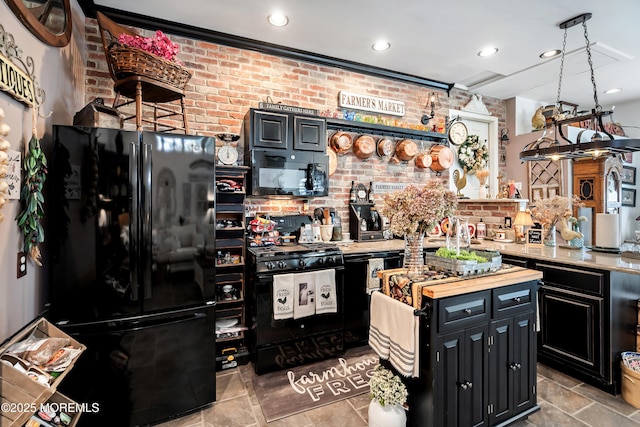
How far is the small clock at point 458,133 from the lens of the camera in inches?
176

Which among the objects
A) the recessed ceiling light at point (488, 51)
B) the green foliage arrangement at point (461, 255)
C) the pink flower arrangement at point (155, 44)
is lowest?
the green foliage arrangement at point (461, 255)

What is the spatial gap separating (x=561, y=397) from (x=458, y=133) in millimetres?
3434

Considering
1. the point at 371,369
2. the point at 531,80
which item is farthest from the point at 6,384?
the point at 531,80

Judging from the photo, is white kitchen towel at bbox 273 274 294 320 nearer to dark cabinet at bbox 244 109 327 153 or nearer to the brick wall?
the brick wall

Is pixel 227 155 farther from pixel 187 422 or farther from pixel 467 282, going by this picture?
pixel 467 282

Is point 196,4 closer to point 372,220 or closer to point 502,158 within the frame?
point 372,220

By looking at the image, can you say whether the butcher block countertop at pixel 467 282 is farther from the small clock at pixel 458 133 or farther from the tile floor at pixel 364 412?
the small clock at pixel 458 133

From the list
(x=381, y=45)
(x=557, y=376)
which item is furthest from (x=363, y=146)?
(x=557, y=376)

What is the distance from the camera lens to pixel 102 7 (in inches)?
104

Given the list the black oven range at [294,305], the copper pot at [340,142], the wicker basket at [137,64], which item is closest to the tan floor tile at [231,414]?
the black oven range at [294,305]

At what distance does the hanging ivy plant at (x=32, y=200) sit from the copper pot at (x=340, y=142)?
104 inches

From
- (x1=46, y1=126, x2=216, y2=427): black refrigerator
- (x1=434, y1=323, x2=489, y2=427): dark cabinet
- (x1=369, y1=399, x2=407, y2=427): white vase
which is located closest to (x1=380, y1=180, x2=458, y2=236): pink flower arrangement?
(x1=434, y1=323, x2=489, y2=427): dark cabinet

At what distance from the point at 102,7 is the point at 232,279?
2631 mm

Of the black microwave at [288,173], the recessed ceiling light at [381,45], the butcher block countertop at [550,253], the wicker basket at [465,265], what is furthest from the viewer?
the recessed ceiling light at [381,45]
